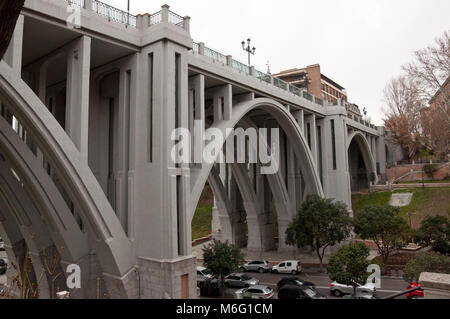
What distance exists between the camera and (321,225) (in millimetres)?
25516

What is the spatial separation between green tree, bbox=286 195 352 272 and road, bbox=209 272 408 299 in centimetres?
164

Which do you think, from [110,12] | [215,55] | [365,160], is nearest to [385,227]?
[215,55]

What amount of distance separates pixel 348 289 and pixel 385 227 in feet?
26.4

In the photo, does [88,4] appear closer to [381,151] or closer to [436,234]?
[436,234]

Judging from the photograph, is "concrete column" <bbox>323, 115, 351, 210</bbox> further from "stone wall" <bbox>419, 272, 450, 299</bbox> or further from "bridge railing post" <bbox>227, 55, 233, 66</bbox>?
"stone wall" <bbox>419, 272, 450, 299</bbox>

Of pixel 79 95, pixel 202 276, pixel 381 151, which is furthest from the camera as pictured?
pixel 381 151

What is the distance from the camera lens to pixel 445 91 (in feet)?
92.9

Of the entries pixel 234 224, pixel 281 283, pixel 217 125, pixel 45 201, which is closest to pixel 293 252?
pixel 234 224

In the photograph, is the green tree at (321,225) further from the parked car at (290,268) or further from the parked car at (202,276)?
the parked car at (202,276)

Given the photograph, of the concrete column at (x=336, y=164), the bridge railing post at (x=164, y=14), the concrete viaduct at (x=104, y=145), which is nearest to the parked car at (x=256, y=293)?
the concrete viaduct at (x=104, y=145)

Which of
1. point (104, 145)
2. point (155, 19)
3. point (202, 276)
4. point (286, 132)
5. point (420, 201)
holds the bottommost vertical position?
point (202, 276)

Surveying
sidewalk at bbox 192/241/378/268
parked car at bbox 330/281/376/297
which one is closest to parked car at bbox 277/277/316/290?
parked car at bbox 330/281/376/297

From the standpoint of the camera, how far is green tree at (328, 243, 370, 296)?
666 inches
